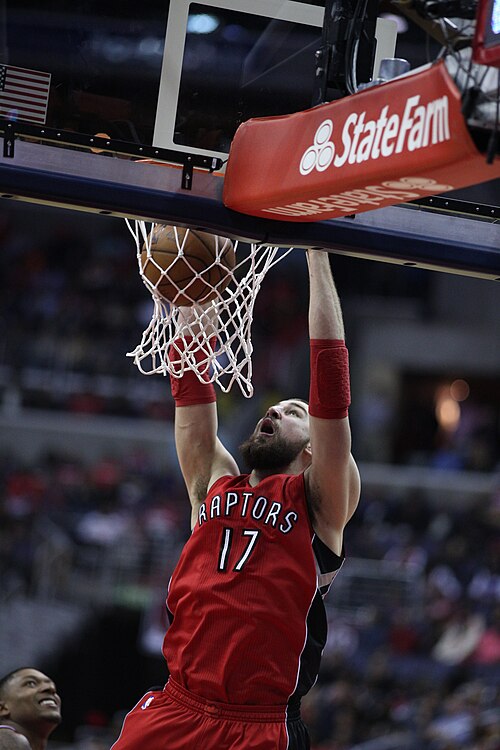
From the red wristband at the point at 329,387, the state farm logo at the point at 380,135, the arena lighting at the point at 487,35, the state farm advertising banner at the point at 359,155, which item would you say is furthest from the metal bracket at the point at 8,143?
the arena lighting at the point at 487,35

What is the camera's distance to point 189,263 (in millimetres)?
4180

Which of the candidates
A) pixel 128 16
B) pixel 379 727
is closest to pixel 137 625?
pixel 379 727

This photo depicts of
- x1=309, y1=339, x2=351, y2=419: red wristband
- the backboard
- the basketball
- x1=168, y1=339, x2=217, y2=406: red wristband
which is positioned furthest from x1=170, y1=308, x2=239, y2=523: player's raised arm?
the backboard

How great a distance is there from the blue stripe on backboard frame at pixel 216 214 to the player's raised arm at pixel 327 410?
27 centimetres

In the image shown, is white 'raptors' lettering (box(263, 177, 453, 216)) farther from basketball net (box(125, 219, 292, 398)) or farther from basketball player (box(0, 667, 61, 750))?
basketball player (box(0, 667, 61, 750))

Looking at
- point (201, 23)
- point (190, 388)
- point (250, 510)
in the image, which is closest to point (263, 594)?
point (250, 510)

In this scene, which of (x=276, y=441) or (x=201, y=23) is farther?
(x=276, y=441)

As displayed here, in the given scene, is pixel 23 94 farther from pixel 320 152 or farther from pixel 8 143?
pixel 320 152

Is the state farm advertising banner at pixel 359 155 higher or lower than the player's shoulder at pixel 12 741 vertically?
higher

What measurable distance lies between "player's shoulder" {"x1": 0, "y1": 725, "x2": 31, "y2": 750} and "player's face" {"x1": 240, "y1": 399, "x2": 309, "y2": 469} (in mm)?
1355

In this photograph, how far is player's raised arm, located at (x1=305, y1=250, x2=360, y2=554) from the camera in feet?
13.2

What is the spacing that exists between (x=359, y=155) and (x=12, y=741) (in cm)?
263

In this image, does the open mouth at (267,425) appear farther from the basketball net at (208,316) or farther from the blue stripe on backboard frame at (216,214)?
the blue stripe on backboard frame at (216,214)

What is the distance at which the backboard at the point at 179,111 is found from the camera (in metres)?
3.63
